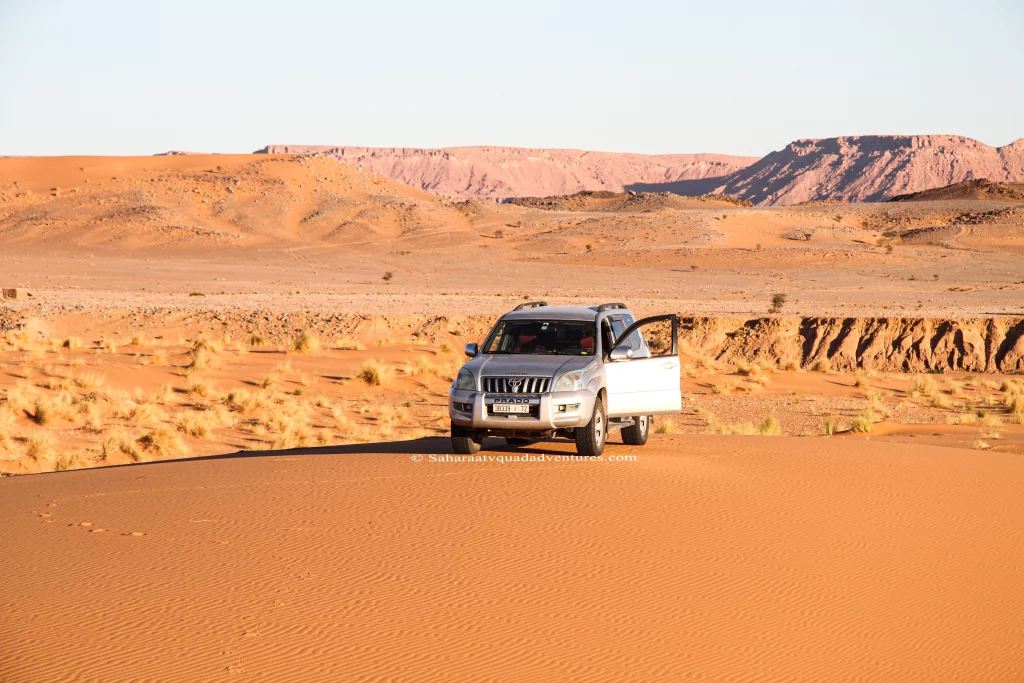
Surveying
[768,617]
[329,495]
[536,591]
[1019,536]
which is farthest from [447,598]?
[1019,536]

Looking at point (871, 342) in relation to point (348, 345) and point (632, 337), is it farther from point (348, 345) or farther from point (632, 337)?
point (632, 337)

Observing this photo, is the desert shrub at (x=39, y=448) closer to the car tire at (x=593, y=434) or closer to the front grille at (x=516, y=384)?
the front grille at (x=516, y=384)

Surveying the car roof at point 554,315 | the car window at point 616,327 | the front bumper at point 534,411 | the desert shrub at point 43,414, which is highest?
the car roof at point 554,315

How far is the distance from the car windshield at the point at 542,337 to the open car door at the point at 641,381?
44 cm

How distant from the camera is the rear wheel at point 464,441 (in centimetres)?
1357

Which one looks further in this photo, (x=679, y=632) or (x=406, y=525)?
(x=406, y=525)

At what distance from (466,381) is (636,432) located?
9.88 ft

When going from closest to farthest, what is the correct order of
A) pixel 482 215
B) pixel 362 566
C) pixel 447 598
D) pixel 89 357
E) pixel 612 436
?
pixel 447 598, pixel 362 566, pixel 612 436, pixel 89 357, pixel 482 215

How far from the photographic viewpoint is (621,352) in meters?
13.4

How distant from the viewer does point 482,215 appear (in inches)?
4628

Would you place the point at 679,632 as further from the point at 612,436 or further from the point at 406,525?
the point at 612,436

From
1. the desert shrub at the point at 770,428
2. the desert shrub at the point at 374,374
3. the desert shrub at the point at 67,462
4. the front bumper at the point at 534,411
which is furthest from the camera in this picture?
the desert shrub at the point at 374,374

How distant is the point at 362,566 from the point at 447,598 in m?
1.05

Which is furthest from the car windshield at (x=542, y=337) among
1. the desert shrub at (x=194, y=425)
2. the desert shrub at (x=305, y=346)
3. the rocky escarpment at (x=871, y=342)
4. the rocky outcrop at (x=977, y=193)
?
the rocky outcrop at (x=977, y=193)
